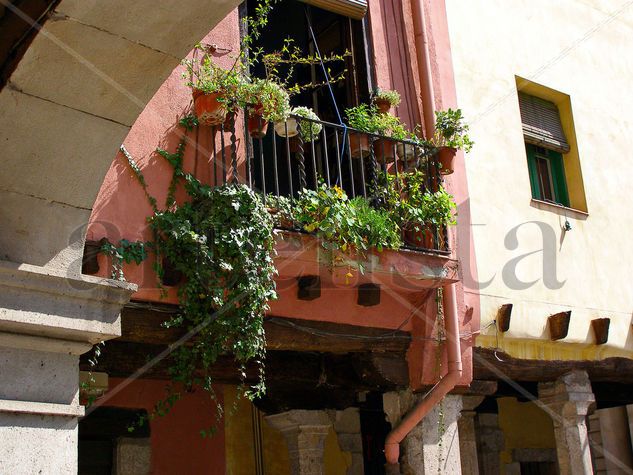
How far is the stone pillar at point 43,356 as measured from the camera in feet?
10.6

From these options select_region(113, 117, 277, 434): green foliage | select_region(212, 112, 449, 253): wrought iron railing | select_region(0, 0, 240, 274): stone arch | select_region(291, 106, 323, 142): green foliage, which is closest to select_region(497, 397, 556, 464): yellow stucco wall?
select_region(212, 112, 449, 253): wrought iron railing

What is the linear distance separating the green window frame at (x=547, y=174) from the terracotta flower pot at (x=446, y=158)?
6.50 ft

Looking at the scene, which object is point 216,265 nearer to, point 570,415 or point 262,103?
point 262,103

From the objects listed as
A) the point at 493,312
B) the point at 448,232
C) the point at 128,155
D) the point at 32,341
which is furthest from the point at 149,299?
the point at 493,312

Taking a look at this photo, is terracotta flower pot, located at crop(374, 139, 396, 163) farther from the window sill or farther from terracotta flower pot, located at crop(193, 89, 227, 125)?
the window sill

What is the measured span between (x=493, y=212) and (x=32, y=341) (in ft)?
16.7

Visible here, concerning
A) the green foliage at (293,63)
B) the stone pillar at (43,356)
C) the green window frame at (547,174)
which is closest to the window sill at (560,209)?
the green window frame at (547,174)

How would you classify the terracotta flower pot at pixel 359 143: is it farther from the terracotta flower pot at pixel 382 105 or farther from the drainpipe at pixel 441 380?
the drainpipe at pixel 441 380

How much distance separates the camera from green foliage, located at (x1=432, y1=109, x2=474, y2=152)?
272 inches

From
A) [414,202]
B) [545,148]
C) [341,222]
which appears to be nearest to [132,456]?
[341,222]

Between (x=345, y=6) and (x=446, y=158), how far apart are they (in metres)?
1.44

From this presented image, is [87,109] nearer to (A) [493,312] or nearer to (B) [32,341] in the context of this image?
(B) [32,341]

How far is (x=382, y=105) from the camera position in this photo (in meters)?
7.06

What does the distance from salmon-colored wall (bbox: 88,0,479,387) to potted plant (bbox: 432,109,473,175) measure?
422mm
